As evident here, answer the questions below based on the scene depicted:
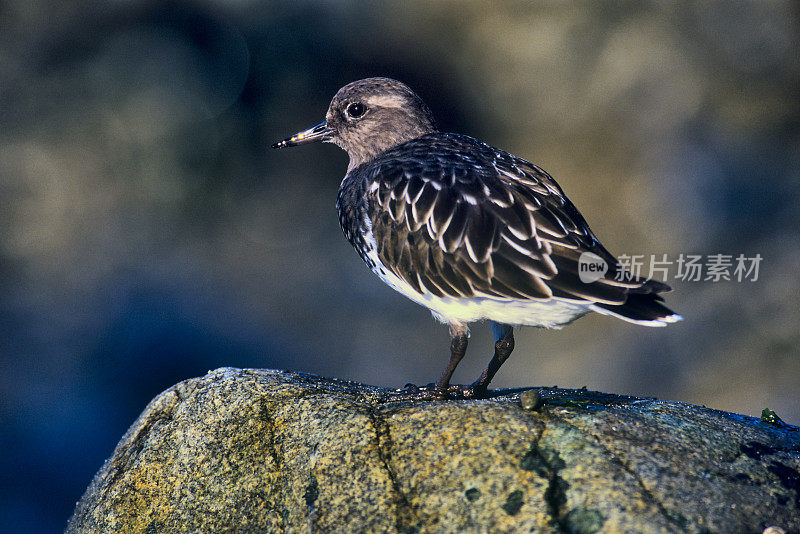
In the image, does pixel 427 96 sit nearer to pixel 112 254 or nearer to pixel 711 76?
pixel 711 76

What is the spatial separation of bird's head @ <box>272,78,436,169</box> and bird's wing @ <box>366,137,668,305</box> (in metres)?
1.06

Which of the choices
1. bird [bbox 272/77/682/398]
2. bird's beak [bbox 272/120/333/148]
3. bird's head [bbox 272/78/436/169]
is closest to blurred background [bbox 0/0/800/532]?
bird's beak [bbox 272/120/333/148]

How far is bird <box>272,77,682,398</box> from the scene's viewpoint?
4.79 metres

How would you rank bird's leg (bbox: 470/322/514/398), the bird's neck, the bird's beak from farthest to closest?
the bird's beak, the bird's neck, bird's leg (bbox: 470/322/514/398)

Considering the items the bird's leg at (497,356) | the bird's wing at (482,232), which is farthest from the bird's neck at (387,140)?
the bird's leg at (497,356)

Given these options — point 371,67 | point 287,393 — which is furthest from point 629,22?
point 287,393

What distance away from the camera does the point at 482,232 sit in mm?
Answer: 5129

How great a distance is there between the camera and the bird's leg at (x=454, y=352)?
5391 millimetres

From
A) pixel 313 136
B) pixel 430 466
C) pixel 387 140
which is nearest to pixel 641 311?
pixel 430 466

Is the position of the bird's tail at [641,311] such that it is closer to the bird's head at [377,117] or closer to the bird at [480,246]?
the bird at [480,246]

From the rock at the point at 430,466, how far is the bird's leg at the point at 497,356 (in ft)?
2.26

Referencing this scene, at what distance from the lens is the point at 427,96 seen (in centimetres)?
1145

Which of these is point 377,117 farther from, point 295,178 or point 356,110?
point 295,178

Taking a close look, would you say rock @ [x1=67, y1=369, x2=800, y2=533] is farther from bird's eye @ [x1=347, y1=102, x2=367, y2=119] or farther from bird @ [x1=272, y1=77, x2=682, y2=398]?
bird's eye @ [x1=347, y1=102, x2=367, y2=119]
